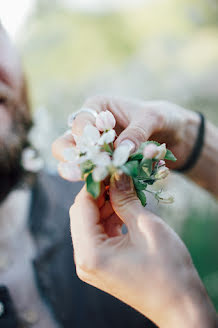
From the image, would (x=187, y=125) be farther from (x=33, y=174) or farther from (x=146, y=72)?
(x=146, y=72)

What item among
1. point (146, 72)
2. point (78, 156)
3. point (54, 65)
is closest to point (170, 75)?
point (146, 72)

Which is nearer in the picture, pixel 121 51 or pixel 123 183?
pixel 123 183

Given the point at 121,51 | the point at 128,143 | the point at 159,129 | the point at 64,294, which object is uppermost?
the point at 128,143

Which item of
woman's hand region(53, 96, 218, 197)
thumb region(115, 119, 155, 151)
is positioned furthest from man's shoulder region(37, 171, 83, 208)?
thumb region(115, 119, 155, 151)

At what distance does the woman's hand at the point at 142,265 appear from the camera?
1.34ft

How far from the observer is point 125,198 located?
0.49m

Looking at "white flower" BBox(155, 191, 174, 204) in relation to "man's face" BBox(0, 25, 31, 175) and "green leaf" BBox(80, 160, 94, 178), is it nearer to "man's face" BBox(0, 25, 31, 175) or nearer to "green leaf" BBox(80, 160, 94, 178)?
"green leaf" BBox(80, 160, 94, 178)

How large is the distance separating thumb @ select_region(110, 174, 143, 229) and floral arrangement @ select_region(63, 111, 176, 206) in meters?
0.02

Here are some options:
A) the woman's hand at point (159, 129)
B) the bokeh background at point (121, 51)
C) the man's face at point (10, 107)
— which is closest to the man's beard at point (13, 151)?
the man's face at point (10, 107)

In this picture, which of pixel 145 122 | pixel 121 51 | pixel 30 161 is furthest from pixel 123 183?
pixel 121 51

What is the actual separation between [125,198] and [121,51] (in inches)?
89.1

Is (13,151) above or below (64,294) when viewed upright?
above

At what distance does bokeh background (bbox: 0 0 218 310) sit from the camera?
227cm

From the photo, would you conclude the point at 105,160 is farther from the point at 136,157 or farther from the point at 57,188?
the point at 57,188
